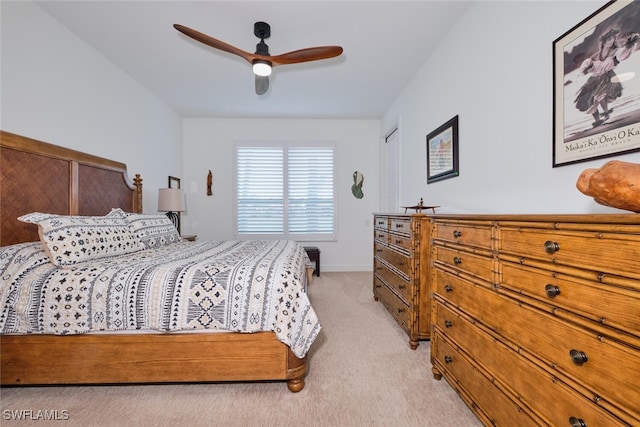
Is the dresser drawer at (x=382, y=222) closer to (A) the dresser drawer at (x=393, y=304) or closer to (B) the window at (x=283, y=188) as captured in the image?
(A) the dresser drawer at (x=393, y=304)

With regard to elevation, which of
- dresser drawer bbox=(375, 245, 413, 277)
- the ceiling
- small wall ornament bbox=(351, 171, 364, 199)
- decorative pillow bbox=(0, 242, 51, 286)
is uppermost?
the ceiling

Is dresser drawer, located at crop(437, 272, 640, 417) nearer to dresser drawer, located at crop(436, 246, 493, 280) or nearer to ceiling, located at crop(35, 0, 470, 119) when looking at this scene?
dresser drawer, located at crop(436, 246, 493, 280)

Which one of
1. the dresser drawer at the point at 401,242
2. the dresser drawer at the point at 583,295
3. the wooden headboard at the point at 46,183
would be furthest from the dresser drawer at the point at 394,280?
the wooden headboard at the point at 46,183

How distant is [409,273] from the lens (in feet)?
7.61

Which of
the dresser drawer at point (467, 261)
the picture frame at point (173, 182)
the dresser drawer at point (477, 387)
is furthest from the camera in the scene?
the picture frame at point (173, 182)

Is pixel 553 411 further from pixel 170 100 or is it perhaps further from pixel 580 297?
pixel 170 100

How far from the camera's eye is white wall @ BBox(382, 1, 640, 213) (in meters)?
1.52

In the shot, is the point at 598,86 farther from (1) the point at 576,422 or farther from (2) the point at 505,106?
(1) the point at 576,422

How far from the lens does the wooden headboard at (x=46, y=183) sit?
6.57ft

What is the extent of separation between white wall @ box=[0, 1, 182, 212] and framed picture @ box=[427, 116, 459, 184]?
11.4ft

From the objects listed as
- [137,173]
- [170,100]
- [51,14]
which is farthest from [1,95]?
[170,100]

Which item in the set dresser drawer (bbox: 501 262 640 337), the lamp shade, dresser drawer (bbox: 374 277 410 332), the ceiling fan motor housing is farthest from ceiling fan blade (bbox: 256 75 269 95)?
dresser drawer (bbox: 501 262 640 337)

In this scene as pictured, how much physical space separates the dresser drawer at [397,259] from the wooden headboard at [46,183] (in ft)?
9.53

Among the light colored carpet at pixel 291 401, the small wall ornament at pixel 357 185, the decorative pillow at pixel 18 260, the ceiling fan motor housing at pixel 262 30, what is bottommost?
the light colored carpet at pixel 291 401
